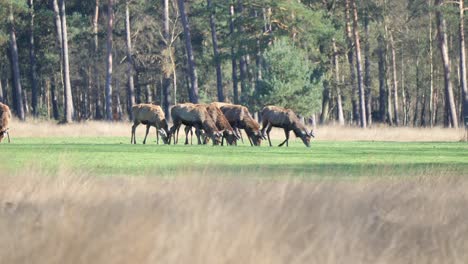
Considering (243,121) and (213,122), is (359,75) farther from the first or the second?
(213,122)

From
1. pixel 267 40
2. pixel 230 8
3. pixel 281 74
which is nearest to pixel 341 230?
pixel 281 74

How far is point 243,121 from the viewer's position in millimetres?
38156

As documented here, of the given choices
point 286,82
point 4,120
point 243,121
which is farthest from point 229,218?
point 286,82

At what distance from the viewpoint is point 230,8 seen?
234 feet

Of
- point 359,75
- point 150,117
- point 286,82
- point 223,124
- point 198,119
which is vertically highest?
point 359,75

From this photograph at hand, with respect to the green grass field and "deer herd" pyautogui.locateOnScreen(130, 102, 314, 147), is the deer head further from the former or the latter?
the green grass field

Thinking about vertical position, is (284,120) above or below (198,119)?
below

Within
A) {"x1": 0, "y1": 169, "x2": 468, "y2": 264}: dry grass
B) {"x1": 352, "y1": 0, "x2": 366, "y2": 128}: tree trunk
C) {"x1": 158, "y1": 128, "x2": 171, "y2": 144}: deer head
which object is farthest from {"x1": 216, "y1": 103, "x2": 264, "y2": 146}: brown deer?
{"x1": 352, "y1": 0, "x2": 366, "y2": 128}: tree trunk

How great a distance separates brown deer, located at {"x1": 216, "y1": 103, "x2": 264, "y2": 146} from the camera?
3731 cm

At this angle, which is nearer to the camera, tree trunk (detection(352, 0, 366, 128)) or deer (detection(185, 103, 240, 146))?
deer (detection(185, 103, 240, 146))

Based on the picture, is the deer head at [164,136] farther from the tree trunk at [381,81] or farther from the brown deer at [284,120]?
the tree trunk at [381,81]

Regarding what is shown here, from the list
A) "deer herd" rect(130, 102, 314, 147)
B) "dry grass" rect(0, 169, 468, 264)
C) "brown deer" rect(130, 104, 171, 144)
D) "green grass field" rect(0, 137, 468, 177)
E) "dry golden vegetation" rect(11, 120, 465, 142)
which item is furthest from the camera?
"dry golden vegetation" rect(11, 120, 465, 142)

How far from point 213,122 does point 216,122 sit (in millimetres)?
724

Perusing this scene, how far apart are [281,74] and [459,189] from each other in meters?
43.7
